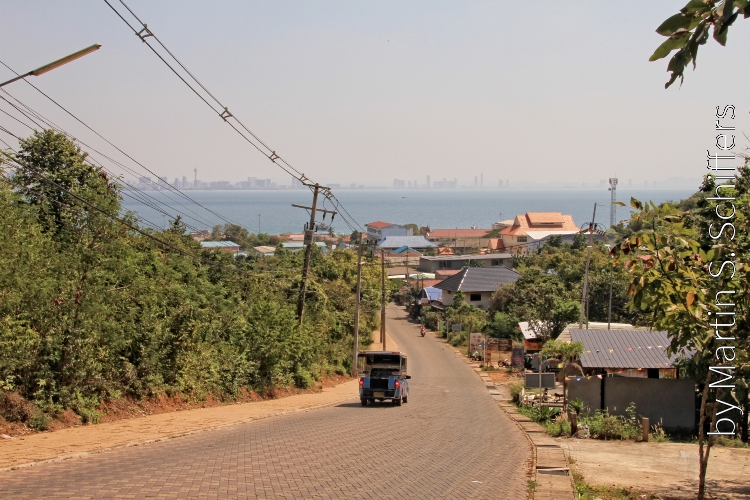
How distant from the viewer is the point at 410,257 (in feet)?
384

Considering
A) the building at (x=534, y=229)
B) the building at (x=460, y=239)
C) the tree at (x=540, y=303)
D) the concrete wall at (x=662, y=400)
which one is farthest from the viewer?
the building at (x=460, y=239)

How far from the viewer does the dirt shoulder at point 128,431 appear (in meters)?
12.6

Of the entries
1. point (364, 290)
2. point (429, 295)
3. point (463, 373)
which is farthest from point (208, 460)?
point (429, 295)

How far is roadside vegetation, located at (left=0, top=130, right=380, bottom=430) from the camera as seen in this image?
51.0 ft

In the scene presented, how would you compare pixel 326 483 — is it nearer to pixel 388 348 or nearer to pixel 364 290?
pixel 388 348

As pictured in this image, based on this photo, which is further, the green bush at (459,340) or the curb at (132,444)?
the green bush at (459,340)

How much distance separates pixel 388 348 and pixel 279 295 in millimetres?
16413

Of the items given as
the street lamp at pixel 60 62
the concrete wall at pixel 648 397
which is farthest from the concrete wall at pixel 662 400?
→ the street lamp at pixel 60 62

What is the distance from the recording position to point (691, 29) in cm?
351

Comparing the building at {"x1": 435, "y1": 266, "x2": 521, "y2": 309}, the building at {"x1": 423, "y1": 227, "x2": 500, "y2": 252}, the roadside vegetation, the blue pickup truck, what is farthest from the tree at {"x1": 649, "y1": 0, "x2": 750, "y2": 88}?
the building at {"x1": 423, "y1": 227, "x2": 500, "y2": 252}

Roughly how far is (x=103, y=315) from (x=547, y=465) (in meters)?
11.3

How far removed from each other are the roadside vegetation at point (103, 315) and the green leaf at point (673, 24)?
12.6 metres

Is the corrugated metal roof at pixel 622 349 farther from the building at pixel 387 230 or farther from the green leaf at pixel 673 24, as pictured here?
the building at pixel 387 230

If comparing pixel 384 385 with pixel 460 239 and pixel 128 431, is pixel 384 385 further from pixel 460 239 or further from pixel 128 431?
pixel 460 239
